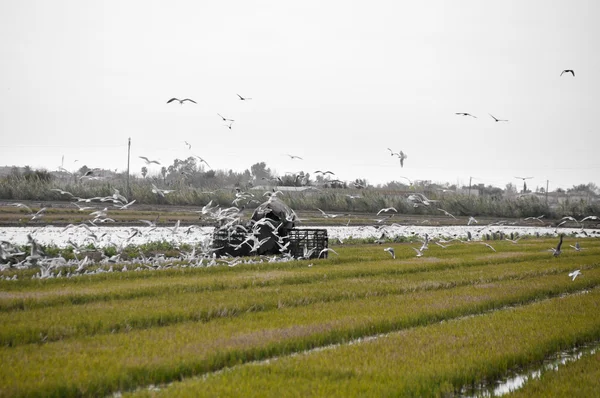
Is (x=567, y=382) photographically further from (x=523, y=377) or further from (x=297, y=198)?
(x=297, y=198)

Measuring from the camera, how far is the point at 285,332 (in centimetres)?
1283

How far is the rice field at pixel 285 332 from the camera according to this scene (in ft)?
31.5

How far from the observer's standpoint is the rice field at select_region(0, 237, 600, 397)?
9.59 m

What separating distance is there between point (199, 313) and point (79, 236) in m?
22.2

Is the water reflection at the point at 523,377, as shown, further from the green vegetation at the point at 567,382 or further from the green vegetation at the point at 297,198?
the green vegetation at the point at 297,198

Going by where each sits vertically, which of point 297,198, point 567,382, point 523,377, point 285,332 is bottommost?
point 523,377

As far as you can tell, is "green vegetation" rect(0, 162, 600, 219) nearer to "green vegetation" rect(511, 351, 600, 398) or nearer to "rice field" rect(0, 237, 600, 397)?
"rice field" rect(0, 237, 600, 397)

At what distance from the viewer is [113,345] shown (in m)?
11.3

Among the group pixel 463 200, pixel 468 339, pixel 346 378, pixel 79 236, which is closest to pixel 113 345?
pixel 346 378

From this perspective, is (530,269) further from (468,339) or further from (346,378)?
(346,378)

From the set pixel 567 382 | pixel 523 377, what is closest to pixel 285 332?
pixel 523 377

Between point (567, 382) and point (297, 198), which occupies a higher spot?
point (297, 198)

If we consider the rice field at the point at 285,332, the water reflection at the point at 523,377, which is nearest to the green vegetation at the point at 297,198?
the rice field at the point at 285,332

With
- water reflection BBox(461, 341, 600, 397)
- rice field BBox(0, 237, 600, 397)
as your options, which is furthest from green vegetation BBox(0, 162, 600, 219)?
water reflection BBox(461, 341, 600, 397)
